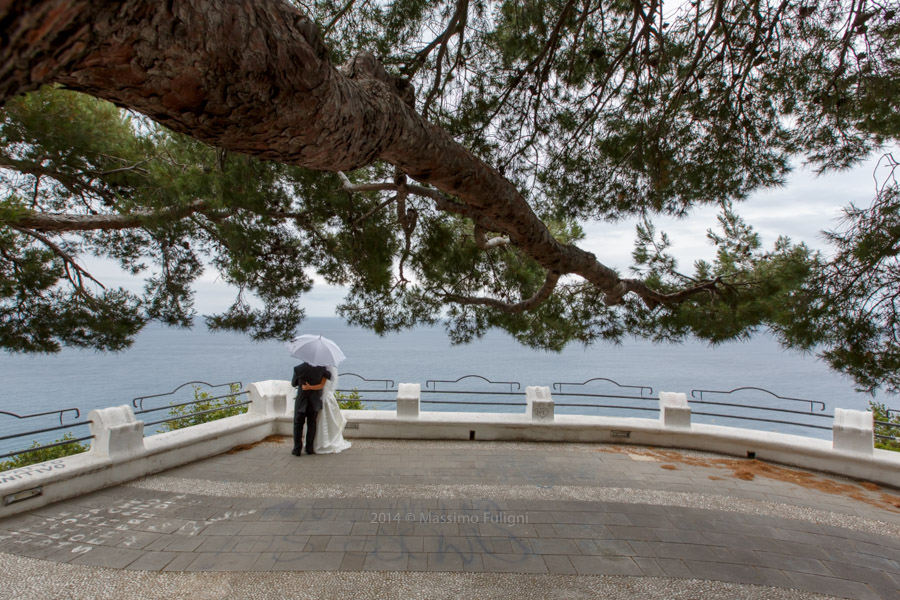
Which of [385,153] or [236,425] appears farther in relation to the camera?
[236,425]

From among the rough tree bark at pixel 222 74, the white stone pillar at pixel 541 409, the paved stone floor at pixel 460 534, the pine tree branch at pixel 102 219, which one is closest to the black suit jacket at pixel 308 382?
the paved stone floor at pixel 460 534

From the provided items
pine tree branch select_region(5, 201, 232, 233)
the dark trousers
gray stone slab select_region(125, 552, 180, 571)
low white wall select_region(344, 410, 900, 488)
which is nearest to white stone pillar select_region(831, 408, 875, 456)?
low white wall select_region(344, 410, 900, 488)

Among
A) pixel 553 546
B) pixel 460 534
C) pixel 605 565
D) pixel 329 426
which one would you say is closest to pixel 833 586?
pixel 605 565

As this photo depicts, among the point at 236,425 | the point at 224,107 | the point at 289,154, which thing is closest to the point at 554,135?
the point at 289,154

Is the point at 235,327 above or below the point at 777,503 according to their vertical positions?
above

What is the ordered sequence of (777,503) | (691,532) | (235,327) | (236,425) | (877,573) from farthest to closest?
1. (236,425)
2. (235,327)
3. (777,503)
4. (691,532)
5. (877,573)

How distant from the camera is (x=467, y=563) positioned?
3354mm

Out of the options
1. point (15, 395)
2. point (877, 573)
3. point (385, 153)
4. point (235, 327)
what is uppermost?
point (385, 153)

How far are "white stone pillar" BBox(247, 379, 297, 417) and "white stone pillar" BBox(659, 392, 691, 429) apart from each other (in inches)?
225

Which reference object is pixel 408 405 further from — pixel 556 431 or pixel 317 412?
pixel 556 431

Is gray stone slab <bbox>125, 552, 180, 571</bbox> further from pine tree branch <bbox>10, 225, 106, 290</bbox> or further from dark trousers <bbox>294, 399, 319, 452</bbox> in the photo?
pine tree branch <bbox>10, 225, 106, 290</bbox>

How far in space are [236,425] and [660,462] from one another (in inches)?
224

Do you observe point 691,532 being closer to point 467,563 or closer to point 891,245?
point 467,563

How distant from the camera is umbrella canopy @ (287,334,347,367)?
18.4 feet
